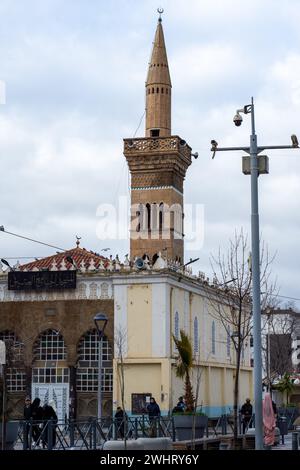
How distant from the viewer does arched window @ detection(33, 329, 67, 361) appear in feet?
139

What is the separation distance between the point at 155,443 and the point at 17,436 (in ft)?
16.8

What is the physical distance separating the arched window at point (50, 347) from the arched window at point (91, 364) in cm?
92

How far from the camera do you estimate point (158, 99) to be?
56.6 metres

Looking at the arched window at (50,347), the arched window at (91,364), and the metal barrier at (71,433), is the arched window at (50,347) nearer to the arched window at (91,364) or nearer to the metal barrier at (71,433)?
the arched window at (91,364)

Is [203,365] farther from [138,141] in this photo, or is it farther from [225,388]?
[138,141]

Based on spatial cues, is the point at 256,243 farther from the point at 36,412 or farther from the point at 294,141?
the point at 36,412

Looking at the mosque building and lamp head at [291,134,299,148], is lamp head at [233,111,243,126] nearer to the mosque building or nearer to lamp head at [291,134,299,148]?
lamp head at [291,134,299,148]

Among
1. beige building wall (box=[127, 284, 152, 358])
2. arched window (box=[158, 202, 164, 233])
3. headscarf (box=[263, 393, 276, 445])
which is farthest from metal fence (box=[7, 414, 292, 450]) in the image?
arched window (box=[158, 202, 164, 233])

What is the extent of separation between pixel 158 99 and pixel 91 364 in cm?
2043

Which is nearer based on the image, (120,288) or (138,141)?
(120,288)

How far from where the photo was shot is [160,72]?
187 ft

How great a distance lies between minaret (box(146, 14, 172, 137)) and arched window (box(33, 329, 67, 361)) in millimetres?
17820

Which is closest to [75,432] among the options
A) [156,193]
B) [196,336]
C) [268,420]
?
[268,420]
